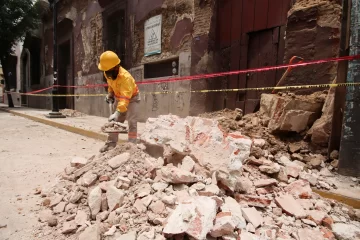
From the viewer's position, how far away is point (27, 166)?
3301mm

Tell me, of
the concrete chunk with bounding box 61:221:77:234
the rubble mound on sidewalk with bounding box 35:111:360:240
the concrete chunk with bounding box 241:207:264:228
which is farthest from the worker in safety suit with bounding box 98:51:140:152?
the concrete chunk with bounding box 241:207:264:228

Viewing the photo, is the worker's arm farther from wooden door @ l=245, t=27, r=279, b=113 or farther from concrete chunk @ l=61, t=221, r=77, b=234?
wooden door @ l=245, t=27, r=279, b=113

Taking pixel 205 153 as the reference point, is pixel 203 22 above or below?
above

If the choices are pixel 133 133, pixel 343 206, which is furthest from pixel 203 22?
→ pixel 343 206

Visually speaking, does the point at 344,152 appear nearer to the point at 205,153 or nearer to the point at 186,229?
the point at 205,153

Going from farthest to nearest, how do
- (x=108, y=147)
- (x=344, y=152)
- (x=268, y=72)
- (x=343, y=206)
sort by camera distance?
(x=268, y=72), (x=108, y=147), (x=344, y=152), (x=343, y=206)

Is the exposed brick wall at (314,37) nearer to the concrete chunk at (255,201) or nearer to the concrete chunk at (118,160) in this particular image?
the concrete chunk at (255,201)

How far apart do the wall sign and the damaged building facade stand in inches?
2.0

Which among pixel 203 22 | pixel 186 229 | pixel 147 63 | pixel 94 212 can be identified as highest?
pixel 203 22

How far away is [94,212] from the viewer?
1.95 m

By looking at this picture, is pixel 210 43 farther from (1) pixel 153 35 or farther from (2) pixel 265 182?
(2) pixel 265 182

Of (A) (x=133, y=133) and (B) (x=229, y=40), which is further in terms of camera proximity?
(B) (x=229, y=40)

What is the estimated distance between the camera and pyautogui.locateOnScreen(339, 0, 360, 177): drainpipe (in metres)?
2.57

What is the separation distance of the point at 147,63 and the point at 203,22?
232 cm
